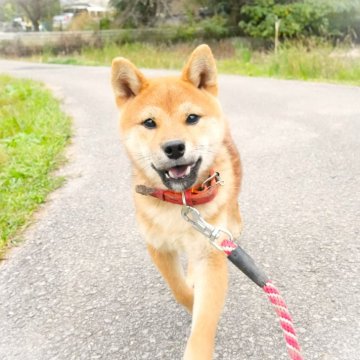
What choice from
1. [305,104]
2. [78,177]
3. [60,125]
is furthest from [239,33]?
[78,177]

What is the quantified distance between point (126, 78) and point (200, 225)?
1.02m

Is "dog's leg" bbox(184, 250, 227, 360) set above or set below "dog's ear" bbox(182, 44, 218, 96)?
below

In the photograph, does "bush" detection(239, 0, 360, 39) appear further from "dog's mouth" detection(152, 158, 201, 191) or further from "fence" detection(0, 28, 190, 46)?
"dog's mouth" detection(152, 158, 201, 191)

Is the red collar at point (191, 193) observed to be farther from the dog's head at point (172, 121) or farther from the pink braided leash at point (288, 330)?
the pink braided leash at point (288, 330)

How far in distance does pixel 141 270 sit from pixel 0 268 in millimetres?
963

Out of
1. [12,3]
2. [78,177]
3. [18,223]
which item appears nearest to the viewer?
[18,223]

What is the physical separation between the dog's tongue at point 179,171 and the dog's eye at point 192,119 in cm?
28

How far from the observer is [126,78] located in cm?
274

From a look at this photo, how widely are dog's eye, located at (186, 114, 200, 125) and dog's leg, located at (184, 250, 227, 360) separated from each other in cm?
68

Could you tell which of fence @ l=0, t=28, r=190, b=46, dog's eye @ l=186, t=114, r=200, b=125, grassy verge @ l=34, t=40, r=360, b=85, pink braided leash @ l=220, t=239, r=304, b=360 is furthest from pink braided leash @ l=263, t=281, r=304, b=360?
fence @ l=0, t=28, r=190, b=46

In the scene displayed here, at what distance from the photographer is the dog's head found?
7.70 feet

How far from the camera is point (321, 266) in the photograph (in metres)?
3.06

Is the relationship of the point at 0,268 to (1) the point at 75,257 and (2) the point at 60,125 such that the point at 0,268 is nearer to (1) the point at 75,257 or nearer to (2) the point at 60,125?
(1) the point at 75,257

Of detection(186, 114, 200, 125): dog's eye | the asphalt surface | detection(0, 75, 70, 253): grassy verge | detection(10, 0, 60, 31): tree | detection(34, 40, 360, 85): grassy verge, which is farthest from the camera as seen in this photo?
detection(10, 0, 60, 31): tree
